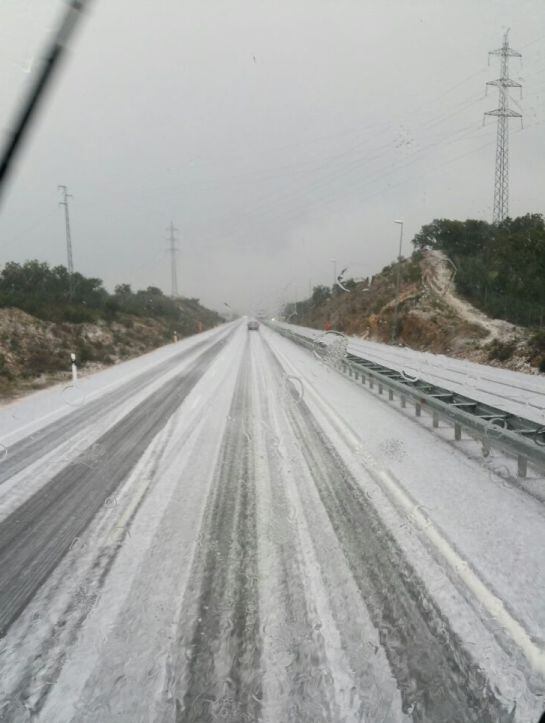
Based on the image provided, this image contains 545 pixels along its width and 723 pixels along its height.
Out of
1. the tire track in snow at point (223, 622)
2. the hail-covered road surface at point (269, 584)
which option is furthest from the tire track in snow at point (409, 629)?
the tire track in snow at point (223, 622)

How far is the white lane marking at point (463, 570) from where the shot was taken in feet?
8.57

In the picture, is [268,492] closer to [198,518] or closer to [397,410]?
[198,518]

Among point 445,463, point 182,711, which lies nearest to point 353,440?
point 445,463

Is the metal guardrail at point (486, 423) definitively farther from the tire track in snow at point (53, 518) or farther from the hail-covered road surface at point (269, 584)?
the tire track in snow at point (53, 518)

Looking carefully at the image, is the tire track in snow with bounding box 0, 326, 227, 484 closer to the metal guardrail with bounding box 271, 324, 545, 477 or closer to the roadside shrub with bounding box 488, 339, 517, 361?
the metal guardrail with bounding box 271, 324, 545, 477

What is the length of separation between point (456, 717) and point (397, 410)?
747cm

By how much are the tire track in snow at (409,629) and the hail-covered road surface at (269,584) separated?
1cm

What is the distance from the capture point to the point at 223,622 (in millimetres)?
2877

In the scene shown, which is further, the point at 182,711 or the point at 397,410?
the point at 397,410

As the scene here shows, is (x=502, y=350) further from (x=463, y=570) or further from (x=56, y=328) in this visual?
(x=56, y=328)

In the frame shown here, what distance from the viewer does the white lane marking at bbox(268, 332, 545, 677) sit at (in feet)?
8.57

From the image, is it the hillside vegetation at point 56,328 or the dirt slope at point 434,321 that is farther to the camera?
the dirt slope at point 434,321

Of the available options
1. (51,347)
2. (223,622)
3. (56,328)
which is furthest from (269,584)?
(56,328)

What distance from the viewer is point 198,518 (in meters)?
4.36
